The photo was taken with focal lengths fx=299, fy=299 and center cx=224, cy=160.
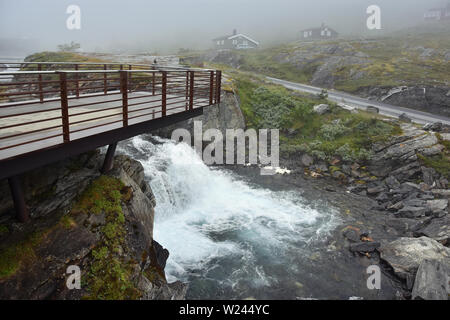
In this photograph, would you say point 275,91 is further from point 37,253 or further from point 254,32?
point 254,32

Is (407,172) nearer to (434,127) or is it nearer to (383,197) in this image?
(383,197)

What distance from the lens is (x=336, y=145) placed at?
30.0 m

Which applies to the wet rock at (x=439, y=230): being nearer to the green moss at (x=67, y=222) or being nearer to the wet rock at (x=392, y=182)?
the wet rock at (x=392, y=182)

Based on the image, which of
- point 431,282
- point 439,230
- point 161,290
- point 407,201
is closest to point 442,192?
point 407,201

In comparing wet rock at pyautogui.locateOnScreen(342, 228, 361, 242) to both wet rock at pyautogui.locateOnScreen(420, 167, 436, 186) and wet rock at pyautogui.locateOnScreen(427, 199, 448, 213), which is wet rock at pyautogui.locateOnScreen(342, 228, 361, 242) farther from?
wet rock at pyautogui.locateOnScreen(420, 167, 436, 186)

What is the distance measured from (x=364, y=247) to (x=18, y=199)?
1654cm

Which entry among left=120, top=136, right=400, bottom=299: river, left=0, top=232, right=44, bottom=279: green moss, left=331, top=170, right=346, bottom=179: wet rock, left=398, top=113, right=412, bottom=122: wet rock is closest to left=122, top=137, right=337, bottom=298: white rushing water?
left=120, top=136, right=400, bottom=299: river

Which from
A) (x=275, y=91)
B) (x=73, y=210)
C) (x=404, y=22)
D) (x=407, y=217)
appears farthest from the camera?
(x=404, y=22)

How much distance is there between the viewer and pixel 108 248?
10047 mm

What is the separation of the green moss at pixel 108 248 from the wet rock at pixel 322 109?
91.3ft

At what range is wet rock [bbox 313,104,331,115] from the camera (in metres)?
34.4

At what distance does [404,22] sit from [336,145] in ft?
511

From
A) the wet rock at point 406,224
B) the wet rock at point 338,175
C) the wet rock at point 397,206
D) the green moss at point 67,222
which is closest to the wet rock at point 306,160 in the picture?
the wet rock at point 338,175
